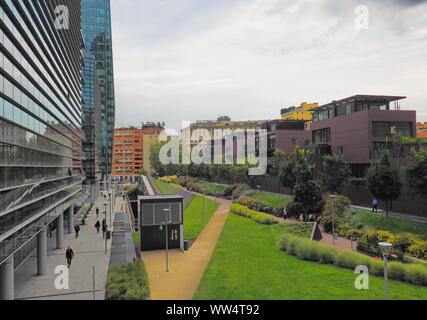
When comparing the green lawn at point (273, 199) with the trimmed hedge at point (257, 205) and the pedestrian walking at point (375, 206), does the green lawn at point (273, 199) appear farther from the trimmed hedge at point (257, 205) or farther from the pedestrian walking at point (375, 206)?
the pedestrian walking at point (375, 206)

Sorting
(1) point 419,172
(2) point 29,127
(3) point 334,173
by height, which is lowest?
(3) point 334,173

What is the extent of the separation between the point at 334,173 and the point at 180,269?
84.6 ft

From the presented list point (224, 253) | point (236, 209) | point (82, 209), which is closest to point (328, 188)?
point (236, 209)

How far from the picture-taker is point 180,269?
25.2 metres

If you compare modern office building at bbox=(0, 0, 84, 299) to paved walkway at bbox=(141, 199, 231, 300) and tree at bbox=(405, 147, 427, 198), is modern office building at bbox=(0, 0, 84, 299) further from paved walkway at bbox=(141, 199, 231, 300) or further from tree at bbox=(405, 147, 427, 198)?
tree at bbox=(405, 147, 427, 198)

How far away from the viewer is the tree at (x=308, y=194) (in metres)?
37.4

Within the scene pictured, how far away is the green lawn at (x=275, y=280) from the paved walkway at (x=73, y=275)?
7047 millimetres

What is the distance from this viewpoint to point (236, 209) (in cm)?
4809

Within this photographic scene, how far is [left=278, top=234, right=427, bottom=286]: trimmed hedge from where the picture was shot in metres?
20.0

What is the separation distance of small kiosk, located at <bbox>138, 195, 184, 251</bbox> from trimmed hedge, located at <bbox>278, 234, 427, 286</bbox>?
9.11m

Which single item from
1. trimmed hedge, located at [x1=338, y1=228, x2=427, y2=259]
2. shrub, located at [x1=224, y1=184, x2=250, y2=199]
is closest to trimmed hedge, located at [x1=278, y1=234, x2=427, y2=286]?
trimmed hedge, located at [x1=338, y1=228, x2=427, y2=259]

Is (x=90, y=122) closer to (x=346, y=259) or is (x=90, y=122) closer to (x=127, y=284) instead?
(x=127, y=284)

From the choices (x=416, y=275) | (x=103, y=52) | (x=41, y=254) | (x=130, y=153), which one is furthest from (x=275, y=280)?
(x=130, y=153)

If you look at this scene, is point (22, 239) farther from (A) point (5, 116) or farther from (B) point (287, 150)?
(B) point (287, 150)
